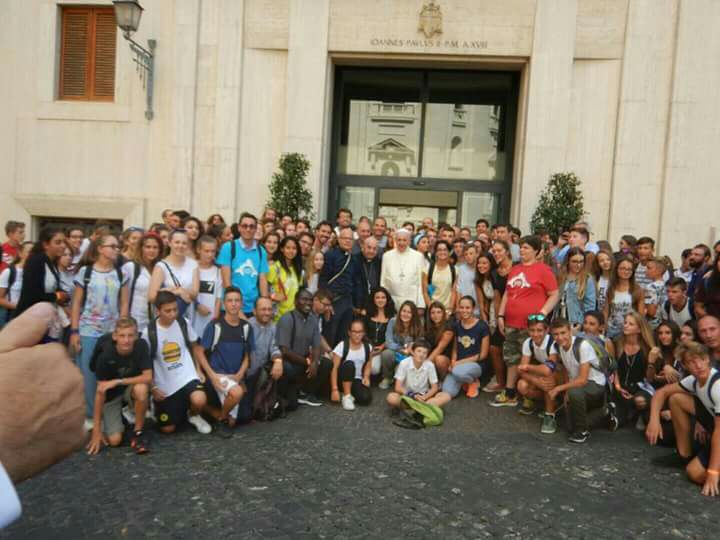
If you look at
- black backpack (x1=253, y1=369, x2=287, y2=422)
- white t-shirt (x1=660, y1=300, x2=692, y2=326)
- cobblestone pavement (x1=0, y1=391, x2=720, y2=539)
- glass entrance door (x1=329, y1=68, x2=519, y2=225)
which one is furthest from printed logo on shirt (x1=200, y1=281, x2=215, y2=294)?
glass entrance door (x1=329, y1=68, x2=519, y2=225)

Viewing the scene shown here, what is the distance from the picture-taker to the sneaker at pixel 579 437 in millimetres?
6297

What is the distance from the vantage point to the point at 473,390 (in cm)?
792

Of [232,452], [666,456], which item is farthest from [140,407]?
[666,456]

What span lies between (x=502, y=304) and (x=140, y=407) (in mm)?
4630

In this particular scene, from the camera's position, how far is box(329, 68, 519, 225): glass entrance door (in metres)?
14.7

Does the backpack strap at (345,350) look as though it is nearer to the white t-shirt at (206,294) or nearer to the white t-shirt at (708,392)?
the white t-shirt at (206,294)

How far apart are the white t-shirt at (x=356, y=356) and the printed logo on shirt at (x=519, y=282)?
212cm

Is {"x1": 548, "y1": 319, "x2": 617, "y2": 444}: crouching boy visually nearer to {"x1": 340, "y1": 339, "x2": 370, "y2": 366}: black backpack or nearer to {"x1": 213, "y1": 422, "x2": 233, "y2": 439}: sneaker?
{"x1": 340, "y1": 339, "x2": 370, "y2": 366}: black backpack

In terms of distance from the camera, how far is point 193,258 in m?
7.29

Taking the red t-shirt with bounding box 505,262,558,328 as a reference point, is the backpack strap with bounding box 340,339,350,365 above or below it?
below

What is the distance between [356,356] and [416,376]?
84 centimetres

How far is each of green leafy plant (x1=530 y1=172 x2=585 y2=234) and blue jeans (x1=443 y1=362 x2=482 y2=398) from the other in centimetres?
559

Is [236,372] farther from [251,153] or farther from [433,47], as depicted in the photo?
[433,47]

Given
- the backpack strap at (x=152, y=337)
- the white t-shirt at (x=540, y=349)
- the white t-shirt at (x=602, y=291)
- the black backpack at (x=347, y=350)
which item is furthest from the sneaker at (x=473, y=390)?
the backpack strap at (x=152, y=337)
